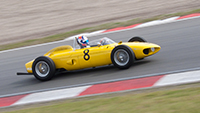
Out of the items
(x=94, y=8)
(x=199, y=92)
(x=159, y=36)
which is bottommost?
(x=199, y=92)

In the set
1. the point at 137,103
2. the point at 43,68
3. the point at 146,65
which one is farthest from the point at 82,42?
the point at 137,103

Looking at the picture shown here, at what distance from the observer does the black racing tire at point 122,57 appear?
6.81 meters

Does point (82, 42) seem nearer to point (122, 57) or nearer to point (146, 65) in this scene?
point (122, 57)

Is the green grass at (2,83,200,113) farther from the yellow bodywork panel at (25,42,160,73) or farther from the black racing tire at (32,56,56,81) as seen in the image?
the black racing tire at (32,56,56,81)

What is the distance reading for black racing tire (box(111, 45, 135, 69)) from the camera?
681cm

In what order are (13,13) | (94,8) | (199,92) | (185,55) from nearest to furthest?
(199,92) → (185,55) → (94,8) → (13,13)

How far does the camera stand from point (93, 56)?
7234 millimetres

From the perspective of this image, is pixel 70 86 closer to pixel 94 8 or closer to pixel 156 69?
pixel 156 69

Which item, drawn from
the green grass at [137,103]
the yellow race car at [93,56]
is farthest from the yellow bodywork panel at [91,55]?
the green grass at [137,103]

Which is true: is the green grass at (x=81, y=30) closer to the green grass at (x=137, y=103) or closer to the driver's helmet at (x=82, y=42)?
the driver's helmet at (x=82, y=42)

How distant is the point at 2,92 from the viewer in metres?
7.40

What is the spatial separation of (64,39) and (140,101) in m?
8.37

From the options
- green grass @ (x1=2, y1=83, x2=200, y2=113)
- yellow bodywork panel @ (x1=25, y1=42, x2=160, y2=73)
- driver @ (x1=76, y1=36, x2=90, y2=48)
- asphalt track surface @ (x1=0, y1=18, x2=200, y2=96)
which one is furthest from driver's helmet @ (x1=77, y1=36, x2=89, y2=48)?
green grass @ (x1=2, y1=83, x2=200, y2=113)

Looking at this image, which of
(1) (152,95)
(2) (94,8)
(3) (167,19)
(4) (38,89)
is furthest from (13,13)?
(1) (152,95)
